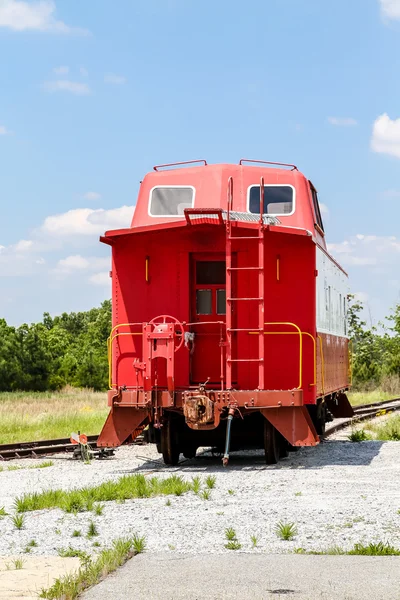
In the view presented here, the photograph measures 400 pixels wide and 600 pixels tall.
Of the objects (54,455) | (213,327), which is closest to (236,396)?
(213,327)

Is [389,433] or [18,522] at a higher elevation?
[389,433]

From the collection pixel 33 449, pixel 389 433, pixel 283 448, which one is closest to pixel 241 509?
pixel 283 448

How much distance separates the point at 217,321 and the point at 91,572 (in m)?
7.53

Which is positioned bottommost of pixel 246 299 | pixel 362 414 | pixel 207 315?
pixel 362 414

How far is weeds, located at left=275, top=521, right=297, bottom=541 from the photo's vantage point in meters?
7.72

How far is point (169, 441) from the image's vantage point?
1363 centimetres

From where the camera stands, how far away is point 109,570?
6398mm

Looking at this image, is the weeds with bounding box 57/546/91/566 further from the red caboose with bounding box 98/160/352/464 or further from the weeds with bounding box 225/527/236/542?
the red caboose with bounding box 98/160/352/464

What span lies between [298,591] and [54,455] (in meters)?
11.2

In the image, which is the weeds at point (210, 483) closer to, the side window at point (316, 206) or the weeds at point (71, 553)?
the weeds at point (71, 553)

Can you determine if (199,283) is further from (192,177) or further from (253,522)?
(253,522)

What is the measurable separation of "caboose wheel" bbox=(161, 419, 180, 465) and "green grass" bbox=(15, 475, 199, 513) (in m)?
2.36

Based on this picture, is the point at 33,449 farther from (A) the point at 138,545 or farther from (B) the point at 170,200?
(A) the point at 138,545

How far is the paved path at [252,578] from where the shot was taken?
571 centimetres
